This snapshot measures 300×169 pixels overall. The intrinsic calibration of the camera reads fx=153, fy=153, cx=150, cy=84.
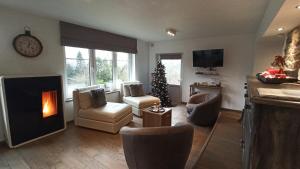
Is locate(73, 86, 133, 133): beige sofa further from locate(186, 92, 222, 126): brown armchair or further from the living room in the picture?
locate(186, 92, 222, 126): brown armchair

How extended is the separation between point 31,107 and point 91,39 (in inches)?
81.2

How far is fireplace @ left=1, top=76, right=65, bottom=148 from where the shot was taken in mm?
2537

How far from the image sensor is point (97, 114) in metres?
3.24

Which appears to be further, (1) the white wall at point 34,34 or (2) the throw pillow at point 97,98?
(2) the throw pillow at point 97,98

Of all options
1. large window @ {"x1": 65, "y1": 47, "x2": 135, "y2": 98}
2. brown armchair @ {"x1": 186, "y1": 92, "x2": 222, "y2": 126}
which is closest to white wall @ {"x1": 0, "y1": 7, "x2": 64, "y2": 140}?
large window @ {"x1": 65, "y1": 47, "x2": 135, "y2": 98}

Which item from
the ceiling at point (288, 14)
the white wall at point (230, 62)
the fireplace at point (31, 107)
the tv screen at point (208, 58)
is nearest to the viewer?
the ceiling at point (288, 14)

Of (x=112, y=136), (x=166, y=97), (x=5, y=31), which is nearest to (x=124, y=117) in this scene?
(x=112, y=136)

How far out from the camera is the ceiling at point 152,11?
232 cm

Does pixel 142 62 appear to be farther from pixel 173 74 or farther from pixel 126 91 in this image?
pixel 126 91

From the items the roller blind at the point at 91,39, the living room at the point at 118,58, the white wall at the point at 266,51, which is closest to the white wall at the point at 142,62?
the living room at the point at 118,58

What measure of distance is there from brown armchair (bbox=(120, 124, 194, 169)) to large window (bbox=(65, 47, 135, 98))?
2.78 meters

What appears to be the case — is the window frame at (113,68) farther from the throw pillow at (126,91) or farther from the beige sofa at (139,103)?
the beige sofa at (139,103)

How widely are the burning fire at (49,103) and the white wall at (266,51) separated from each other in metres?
4.61

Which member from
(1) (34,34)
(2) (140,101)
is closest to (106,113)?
Result: (2) (140,101)
